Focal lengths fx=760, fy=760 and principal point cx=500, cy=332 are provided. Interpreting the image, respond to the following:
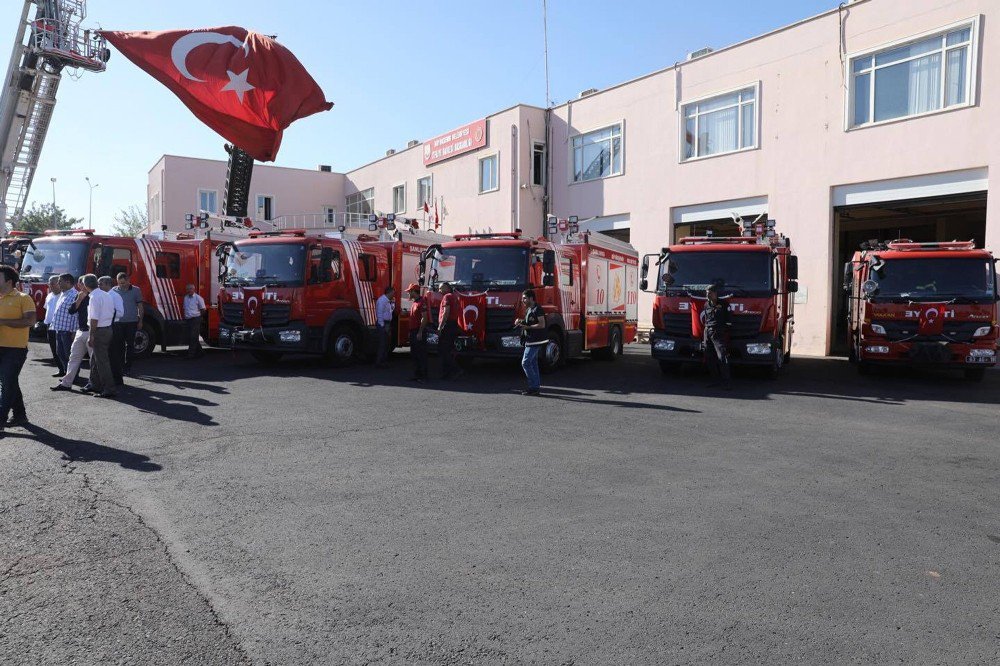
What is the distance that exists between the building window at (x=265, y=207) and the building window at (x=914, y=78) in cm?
3052

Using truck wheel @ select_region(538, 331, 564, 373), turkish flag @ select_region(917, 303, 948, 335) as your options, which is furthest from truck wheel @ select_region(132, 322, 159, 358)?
turkish flag @ select_region(917, 303, 948, 335)

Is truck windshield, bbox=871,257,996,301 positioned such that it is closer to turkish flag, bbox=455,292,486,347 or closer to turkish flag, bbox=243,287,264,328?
turkish flag, bbox=455,292,486,347

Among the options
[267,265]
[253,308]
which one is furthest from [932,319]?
[253,308]

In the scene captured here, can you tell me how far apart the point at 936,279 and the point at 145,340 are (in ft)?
51.2

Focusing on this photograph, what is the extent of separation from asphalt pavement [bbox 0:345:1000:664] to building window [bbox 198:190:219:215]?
3172cm

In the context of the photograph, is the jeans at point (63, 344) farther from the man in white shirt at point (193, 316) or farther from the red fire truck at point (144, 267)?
the man in white shirt at point (193, 316)

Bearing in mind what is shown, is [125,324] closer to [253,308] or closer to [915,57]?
[253,308]

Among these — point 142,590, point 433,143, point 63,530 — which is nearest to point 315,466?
point 63,530

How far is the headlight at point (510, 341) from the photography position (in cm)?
1354

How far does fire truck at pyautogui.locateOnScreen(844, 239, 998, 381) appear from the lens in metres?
13.0

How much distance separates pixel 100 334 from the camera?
10.5 m

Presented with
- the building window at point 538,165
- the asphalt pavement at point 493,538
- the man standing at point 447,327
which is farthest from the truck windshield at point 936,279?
the building window at point 538,165

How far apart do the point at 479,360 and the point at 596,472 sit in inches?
426

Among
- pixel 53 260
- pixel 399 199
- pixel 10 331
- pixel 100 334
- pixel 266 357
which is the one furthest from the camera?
pixel 399 199
